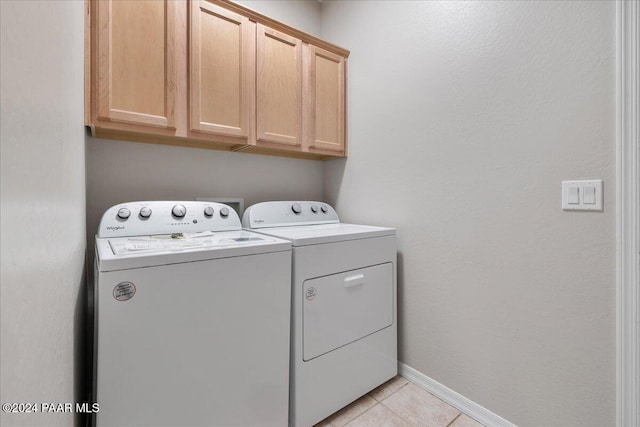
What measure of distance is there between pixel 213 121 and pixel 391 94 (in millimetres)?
1123

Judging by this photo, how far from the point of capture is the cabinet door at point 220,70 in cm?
151

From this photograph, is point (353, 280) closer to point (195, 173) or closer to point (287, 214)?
point (287, 214)

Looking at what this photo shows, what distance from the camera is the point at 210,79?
157 cm

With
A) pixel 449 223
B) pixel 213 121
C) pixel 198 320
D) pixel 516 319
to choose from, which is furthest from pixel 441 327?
pixel 213 121

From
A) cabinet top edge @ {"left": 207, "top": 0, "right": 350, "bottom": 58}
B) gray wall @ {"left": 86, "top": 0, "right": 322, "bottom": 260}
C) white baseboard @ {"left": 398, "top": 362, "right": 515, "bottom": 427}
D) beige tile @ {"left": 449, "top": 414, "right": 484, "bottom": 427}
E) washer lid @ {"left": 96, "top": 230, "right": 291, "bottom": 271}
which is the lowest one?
beige tile @ {"left": 449, "top": 414, "right": 484, "bottom": 427}

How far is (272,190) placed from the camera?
7.13 ft

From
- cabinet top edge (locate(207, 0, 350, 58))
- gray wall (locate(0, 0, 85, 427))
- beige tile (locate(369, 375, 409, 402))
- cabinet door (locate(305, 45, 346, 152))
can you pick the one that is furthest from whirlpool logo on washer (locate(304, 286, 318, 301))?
cabinet top edge (locate(207, 0, 350, 58))

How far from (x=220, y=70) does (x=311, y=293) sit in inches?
52.3

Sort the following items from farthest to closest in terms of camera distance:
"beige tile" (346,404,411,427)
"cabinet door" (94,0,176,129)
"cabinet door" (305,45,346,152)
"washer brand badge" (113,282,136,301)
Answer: "cabinet door" (305,45,346,152), "beige tile" (346,404,411,427), "cabinet door" (94,0,176,129), "washer brand badge" (113,282,136,301)

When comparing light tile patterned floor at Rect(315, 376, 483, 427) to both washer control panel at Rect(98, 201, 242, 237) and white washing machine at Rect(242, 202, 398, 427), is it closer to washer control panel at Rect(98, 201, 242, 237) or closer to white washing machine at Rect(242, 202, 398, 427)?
white washing machine at Rect(242, 202, 398, 427)

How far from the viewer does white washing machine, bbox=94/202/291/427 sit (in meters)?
0.90

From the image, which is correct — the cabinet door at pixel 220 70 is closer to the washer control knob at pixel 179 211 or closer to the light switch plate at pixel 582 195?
the washer control knob at pixel 179 211

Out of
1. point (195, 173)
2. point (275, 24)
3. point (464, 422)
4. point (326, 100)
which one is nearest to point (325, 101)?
point (326, 100)

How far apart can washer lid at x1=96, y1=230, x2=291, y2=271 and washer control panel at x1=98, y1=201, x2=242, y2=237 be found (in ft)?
0.21
